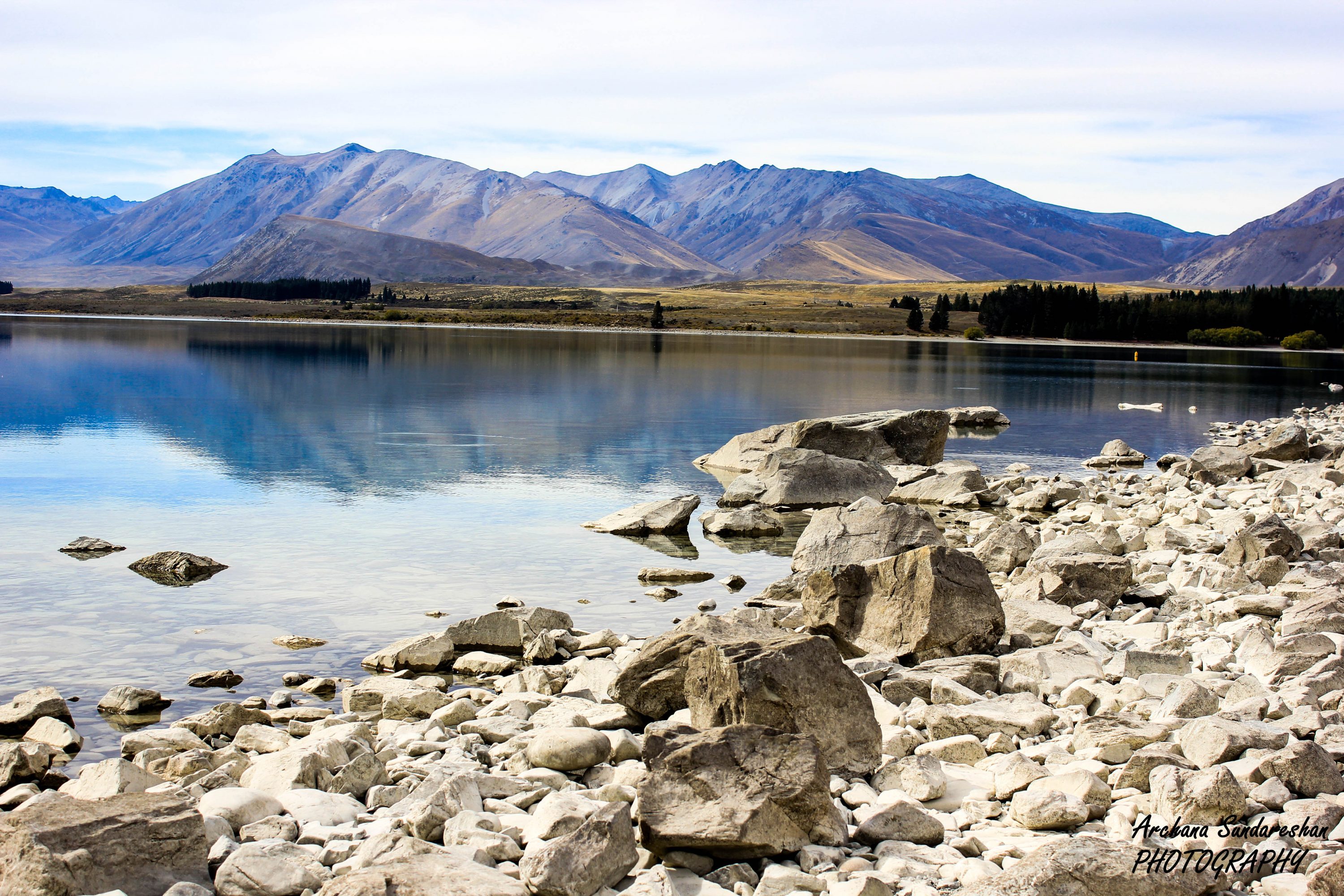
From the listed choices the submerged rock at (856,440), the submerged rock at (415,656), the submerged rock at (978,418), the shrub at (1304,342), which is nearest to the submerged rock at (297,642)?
the submerged rock at (415,656)

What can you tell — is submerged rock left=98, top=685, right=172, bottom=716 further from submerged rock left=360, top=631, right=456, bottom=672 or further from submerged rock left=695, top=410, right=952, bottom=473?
submerged rock left=695, top=410, right=952, bottom=473

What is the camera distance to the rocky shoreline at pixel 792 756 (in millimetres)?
7105

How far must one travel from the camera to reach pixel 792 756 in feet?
26.4

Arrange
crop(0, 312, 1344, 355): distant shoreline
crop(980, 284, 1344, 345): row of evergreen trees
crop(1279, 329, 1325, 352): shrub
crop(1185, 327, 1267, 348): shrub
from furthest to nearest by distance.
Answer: crop(980, 284, 1344, 345): row of evergreen trees
crop(1185, 327, 1267, 348): shrub
crop(0, 312, 1344, 355): distant shoreline
crop(1279, 329, 1325, 352): shrub

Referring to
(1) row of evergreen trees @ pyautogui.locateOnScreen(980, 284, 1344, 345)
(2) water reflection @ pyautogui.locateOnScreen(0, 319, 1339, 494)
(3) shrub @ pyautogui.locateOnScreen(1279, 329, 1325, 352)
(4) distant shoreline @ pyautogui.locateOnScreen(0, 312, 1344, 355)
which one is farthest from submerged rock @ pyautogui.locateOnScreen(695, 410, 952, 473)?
(3) shrub @ pyautogui.locateOnScreen(1279, 329, 1325, 352)

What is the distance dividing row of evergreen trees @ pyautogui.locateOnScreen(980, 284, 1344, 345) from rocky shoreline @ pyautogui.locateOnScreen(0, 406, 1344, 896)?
148697 mm

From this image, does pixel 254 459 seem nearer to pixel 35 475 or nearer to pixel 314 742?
pixel 35 475

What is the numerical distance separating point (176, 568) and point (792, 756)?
45.7 ft

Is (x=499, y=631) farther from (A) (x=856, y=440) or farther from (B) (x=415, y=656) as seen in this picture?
(A) (x=856, y=440)

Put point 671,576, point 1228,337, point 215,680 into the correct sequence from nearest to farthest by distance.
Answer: point 215,680, point 671,576, point 1228,337

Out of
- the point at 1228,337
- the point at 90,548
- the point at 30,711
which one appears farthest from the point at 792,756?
the point at 1228,337

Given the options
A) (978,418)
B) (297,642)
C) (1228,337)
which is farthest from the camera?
(1228,337)

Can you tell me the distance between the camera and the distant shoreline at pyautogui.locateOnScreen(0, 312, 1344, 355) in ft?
486

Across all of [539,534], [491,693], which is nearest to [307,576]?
[539,534]
